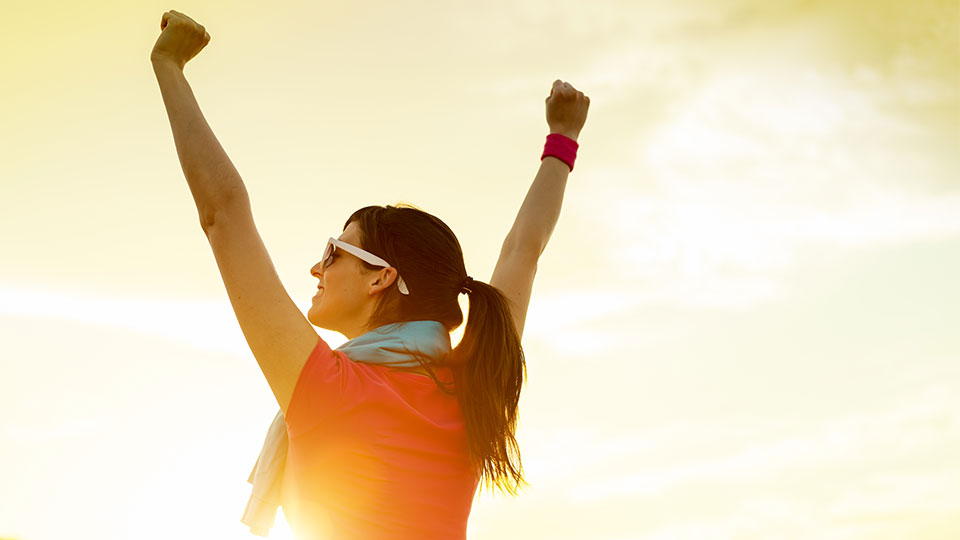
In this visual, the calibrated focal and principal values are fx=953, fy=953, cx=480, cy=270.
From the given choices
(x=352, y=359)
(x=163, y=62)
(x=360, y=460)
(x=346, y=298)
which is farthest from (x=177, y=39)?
(x=360, y=460)

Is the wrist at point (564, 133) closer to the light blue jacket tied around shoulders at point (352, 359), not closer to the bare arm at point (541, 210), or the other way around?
the bare arm at point (541, 210)

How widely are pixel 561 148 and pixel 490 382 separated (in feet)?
6.20

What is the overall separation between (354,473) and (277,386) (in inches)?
15.0

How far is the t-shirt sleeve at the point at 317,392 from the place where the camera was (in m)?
2.98

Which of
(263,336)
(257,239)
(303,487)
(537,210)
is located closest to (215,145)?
(257,239)

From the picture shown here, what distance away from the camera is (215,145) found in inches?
120

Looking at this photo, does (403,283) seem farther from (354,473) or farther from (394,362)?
(354,473)

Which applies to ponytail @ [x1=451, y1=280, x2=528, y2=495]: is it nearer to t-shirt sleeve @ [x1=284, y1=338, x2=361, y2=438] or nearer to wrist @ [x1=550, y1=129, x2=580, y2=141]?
t-shirt sleeve @ [x1=284, y1=338, x2=361, y2=438]

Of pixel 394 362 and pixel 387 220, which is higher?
pixel 387 220

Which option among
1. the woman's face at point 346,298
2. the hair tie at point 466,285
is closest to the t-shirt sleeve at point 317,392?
the woman's face at point 346,298

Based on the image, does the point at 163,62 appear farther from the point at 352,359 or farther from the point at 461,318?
the point at 461,318

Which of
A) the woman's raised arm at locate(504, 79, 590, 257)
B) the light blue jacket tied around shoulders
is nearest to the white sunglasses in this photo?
the light blue jacket tied around shoulders

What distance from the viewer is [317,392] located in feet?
9.82

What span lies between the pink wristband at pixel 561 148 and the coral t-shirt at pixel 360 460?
2087 mm
